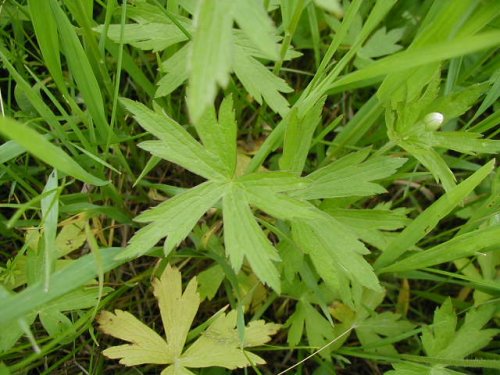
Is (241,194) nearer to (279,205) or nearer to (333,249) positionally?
(279,205)

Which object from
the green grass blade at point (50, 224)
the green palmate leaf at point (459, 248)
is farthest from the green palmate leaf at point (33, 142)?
the green palmate leaf at point (459, 248)

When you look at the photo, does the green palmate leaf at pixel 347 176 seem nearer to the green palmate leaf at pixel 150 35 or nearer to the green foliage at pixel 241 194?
the green foliage at pixel 241 194

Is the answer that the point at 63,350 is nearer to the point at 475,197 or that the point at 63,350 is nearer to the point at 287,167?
the point at 287,167

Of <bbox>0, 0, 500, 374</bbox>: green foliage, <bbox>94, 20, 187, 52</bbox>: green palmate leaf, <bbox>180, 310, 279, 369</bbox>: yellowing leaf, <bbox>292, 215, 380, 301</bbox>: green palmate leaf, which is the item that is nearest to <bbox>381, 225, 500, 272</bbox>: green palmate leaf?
<bbox>0, 0, 500, 374</bbox>: green foliage

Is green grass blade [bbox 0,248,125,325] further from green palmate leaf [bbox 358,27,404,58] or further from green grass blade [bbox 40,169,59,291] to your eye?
green palmate leaf [bbox 358,27,404,58]

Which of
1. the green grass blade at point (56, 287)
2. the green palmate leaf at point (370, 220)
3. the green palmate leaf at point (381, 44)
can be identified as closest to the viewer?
the green grass blade at point (56, 287)

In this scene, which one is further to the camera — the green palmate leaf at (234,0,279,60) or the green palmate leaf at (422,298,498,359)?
the green palmate leaf at (422,298,498,359)
